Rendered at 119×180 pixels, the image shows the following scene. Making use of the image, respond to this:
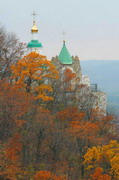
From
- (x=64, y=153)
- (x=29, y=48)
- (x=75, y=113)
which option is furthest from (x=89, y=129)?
(x=29, y=48)

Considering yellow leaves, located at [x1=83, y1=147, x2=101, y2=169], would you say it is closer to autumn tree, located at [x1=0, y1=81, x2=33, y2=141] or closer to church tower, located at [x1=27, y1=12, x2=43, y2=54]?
autumn tree, located at [x1=0, y1=81, x2=33, y2=141]

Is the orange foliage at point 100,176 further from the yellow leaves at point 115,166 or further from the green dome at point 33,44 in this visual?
the green dome at point 33,44

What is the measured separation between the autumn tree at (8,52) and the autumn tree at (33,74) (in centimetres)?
125

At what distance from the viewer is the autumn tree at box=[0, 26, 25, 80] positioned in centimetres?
3841

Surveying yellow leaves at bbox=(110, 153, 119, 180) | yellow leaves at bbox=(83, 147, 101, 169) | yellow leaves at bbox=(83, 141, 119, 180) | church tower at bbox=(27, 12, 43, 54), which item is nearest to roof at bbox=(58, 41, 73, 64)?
church tower at bbox=(27, 12, 43, 54)

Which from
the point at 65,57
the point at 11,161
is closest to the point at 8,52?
the point at 65,57

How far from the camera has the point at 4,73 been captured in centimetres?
3800

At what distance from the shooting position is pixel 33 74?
36562 mm

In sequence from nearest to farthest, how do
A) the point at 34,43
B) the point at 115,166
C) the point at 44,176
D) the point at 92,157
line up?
1. the point at 44,176
2. the point at 115,166
3. the point at 92,157
4. the point at 34,43

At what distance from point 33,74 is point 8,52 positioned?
14.4 feet

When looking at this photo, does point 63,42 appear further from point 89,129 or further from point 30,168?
point 30,168

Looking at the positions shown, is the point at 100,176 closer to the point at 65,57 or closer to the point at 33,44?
the point at 33,44

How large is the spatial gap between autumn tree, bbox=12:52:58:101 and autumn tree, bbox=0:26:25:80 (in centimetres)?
125

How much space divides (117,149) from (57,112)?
9052 millimetres
